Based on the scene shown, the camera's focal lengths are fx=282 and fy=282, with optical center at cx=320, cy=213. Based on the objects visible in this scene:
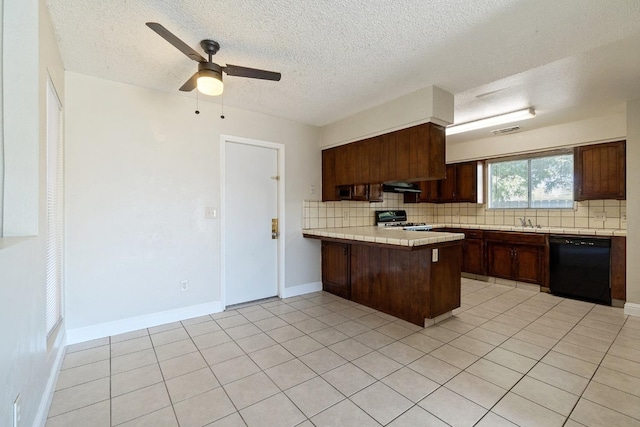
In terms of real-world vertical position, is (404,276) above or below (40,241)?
below

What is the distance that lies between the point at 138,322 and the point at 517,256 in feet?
16.9

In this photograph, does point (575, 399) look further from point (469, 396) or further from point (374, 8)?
point (374, 8)

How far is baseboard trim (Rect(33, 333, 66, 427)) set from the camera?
1555 millimetres

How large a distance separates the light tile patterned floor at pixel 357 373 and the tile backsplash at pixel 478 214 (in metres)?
1.53

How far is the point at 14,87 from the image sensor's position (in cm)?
142

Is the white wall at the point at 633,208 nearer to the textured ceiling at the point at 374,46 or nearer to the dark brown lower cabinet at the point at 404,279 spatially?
the textured ceiling at the point at 374,46

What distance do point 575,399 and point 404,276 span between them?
1.54m

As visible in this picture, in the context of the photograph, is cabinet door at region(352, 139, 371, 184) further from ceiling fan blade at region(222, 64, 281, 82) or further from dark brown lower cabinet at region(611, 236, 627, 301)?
dark brown lower cabinet at region(611, 236, 627, 301)

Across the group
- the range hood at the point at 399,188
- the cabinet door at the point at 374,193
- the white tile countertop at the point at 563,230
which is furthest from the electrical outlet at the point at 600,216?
the cabinet door at the point at 374,193

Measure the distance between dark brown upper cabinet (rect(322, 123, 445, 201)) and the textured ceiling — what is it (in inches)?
19.2

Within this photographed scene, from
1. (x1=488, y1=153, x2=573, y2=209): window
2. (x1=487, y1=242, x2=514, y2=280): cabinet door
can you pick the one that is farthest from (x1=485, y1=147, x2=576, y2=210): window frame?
(x1=487, y1=242, x2=514, y2=280): cabinet door

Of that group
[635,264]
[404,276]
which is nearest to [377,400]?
[404,276]

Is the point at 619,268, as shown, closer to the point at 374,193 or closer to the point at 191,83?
the point at 374,193

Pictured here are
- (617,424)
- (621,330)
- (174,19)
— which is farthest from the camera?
(621,330)
